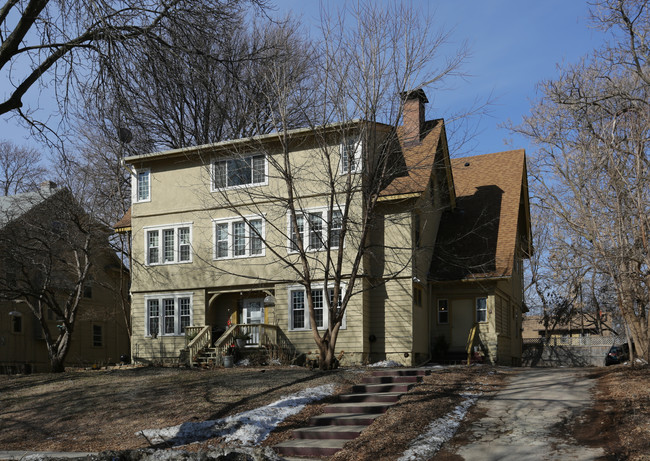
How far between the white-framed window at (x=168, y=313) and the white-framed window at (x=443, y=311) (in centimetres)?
923

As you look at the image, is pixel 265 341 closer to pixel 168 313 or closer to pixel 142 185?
pixel 168 313

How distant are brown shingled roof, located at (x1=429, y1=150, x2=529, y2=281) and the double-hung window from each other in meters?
11.3

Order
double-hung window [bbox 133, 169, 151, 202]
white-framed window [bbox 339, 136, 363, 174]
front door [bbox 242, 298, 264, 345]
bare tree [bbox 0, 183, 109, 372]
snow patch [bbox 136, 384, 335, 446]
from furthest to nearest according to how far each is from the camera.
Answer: double-hung window [bbox 133, 169, 151, 202] → front door [bbox 242, 298, 264, 345] → bare tree [bbox 0, 183, 109, 372] → white-framed window [bbox 339, 136, 363, 174] → snow patch [bbox 136, 384, 335, 446]

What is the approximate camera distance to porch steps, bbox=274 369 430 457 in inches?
422

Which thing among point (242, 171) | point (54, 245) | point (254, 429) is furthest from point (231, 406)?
point (54, 245)

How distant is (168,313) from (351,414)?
1374 cm

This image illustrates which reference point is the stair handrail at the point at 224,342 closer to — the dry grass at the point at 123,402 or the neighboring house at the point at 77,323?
the dry grass at the point at 123,402

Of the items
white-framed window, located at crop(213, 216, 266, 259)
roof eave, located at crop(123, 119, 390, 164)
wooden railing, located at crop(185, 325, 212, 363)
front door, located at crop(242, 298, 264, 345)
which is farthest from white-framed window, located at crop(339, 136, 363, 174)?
wooden railing, located at crop(185, 325, 212, 363)

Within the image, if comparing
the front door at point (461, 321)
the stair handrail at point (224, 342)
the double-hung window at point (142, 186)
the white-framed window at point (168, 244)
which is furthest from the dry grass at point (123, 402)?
the double-hung window at point (142, 186)

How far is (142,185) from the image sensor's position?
84.0 feet

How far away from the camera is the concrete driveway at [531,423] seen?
960 centimetres

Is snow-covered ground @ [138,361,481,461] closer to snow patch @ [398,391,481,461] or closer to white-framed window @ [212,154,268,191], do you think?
snow patch @ [398,391,481,461]

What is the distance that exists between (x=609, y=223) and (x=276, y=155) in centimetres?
1106

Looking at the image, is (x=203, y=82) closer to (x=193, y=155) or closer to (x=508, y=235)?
(x=193, y=155)
